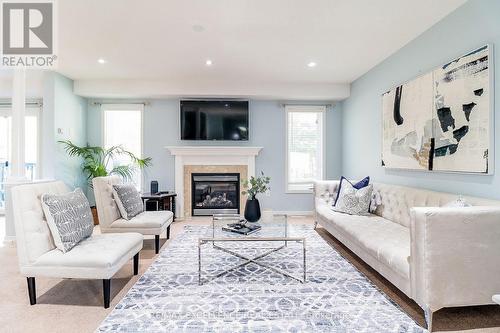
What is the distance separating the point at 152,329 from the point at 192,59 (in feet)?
11.3

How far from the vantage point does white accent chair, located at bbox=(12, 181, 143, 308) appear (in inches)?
85.2

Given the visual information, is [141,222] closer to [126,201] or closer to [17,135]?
[126,201]

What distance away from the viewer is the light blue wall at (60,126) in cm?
466

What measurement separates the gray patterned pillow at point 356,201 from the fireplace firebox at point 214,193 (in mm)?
2391

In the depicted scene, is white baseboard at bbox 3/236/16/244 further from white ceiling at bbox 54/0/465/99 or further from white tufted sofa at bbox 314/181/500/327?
white tufted sofa at bbox 314/181/500/327

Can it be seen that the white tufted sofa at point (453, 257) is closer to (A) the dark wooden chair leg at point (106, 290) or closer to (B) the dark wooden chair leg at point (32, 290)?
(A) the dark wooden chair leg at point (106, 290)

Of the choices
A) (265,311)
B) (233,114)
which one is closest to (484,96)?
(265,311)

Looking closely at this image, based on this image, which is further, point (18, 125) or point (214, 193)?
point (214, 193)

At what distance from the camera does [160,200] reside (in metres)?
5.13

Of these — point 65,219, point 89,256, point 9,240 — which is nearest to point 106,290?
point 89,256

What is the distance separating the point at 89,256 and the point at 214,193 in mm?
3667

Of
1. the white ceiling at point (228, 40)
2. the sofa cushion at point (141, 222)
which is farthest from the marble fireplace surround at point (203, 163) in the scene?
the sofa cushion at point (141, 222)

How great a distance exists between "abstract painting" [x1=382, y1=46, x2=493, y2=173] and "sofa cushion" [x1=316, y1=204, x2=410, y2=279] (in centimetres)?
79

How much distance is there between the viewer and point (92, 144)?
562 cm
